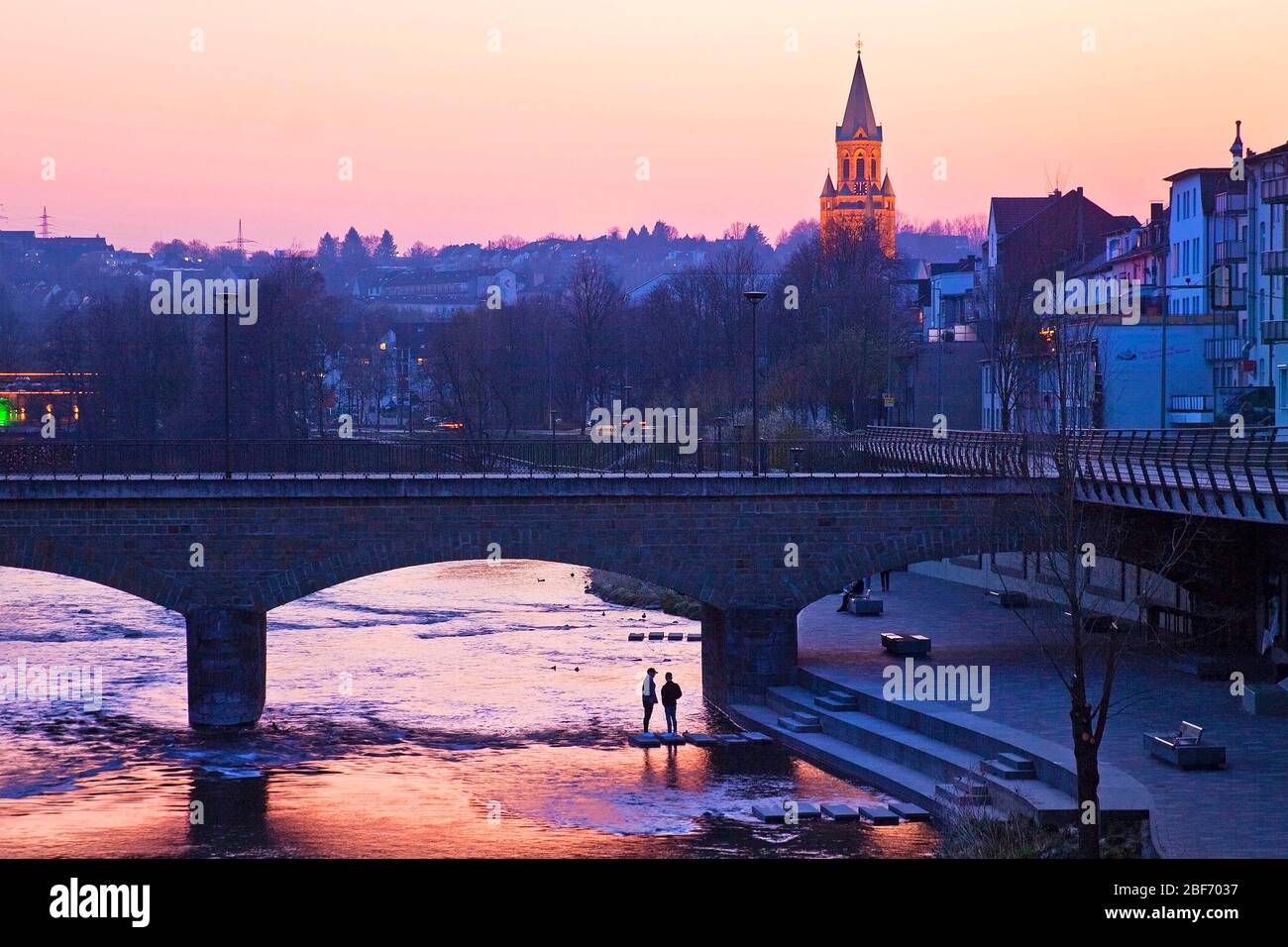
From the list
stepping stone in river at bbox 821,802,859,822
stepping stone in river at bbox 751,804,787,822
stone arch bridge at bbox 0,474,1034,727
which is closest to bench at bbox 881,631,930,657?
stone arch bridge at bbox 0,474,1034,727

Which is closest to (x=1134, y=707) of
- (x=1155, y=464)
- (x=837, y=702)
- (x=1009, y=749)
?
(x=1155, y=464)

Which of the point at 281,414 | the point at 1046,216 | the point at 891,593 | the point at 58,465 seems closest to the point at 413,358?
the point at 281,414

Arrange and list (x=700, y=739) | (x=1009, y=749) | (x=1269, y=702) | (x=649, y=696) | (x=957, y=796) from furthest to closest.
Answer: (x=649, y=696) → (x=700, y=739) → (x=1269, y=702) → (x=1009, y=749) → (x=957, y=796)

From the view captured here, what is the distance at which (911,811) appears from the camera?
1036 inches

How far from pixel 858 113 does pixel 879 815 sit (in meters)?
159

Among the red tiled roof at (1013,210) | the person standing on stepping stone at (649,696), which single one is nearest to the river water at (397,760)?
the person standing on stepping stone at (649,696)

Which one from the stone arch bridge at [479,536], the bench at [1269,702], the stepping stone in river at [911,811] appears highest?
the stone arch bridge at [479,536]

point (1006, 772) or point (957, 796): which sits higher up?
point (1006, 772)

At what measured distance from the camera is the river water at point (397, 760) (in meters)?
25.8

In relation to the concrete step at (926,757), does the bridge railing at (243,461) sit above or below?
above

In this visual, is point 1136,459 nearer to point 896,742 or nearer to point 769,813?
point 896,742

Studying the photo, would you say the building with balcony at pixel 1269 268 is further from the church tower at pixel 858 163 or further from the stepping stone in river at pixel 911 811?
the church tower at pixel 858 163

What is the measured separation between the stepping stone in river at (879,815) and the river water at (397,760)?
1.14ft
